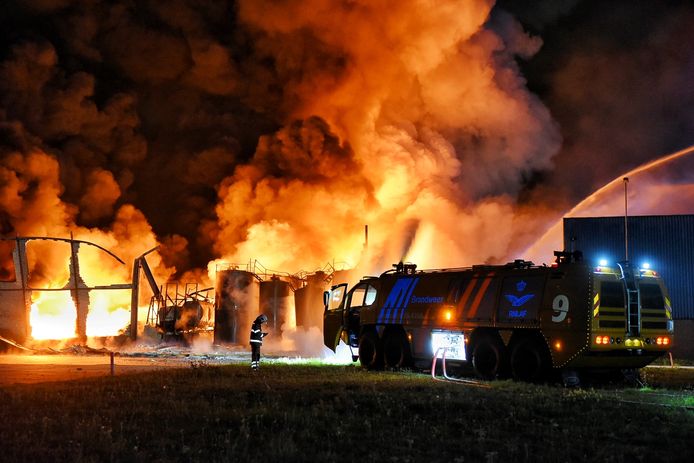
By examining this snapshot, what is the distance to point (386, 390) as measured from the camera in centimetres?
1456

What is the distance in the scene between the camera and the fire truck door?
24000mm

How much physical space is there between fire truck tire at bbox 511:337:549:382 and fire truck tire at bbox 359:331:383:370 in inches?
191

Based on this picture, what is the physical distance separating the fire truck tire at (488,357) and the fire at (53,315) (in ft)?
92.8

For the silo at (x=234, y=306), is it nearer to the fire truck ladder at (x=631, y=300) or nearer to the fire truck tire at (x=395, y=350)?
the fire truck tire at (x=395, y=350)

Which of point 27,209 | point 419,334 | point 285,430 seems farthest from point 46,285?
point 285,430

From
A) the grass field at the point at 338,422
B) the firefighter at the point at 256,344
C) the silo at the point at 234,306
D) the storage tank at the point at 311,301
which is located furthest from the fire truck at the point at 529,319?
the silo at the point at 234,306

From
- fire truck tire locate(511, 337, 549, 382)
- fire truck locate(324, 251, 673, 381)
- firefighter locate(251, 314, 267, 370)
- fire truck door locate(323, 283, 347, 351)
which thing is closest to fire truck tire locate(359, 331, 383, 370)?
fire truck locate(324, 251, 673, 381)

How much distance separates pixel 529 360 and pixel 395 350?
16.3 feet

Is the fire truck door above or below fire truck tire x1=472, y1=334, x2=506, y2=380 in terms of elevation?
above

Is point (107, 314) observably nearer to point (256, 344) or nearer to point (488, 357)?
point (256, 344)

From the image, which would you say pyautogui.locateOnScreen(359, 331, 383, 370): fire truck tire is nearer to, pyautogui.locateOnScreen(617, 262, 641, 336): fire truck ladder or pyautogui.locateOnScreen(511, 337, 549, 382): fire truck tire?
pyautogui.locateOnScreen(511, 337, 549, 382): fire truck tire

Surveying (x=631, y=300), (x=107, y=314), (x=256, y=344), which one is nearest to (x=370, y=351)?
(x=256, y=344)

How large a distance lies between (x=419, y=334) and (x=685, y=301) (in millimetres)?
15576

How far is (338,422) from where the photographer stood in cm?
1067
